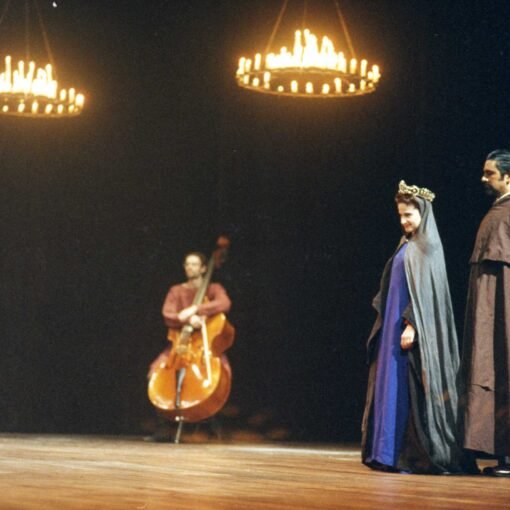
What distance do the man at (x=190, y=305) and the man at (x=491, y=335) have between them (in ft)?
9.58

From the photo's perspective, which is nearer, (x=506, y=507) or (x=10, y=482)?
(x=506, y=507)

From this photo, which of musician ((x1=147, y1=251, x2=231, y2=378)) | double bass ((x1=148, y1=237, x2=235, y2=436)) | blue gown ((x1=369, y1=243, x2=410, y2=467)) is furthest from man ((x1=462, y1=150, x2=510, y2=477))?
musician ((x1=147, y1=251, x2=231, y2=378))

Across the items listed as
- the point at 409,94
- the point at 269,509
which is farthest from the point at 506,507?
the point at 409,94

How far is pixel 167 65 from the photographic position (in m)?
9.93

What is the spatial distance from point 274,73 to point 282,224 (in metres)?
1.61

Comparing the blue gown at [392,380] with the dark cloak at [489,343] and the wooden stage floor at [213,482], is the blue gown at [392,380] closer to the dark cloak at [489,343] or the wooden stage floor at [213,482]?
the wooden stage floor at [213,482]

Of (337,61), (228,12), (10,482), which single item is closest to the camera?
(10,482)

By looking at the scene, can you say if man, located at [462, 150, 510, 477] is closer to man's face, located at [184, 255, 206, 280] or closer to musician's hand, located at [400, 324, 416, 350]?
musician's hand, located at [400, 324, 416, 350]

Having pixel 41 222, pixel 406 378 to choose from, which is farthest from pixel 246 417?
pixel 406 378

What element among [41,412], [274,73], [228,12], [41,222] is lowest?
[41,412]

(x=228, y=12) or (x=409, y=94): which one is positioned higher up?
(x=228, y=12)

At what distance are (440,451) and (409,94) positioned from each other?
3769 millimetres

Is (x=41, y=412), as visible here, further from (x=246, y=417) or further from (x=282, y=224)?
(x=282, y=224)

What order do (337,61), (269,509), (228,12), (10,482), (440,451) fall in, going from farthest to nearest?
(228,12), (337,61), (440,451), (10,482), (269,509)
